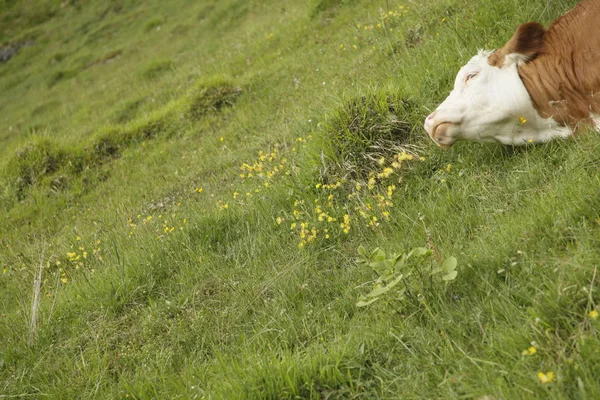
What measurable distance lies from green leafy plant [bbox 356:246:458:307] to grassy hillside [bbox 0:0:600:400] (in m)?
0.02

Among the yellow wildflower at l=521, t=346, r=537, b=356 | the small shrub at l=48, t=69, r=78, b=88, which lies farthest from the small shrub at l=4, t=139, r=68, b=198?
the small shrub at l=48, t=69, r=78, b=88

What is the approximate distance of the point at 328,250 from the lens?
178 inches

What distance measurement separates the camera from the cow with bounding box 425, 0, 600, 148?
4355 millimetres

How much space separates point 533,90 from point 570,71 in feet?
0.92

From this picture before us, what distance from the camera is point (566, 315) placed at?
107 inches

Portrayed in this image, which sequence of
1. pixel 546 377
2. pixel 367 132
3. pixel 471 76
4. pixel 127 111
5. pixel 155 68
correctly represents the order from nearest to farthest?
pixel 546 377 → pixel 471 76 → pixel 367 132 → pixel 127 111 → pixel 155 68

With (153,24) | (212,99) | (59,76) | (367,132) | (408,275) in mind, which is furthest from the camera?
(153,24)

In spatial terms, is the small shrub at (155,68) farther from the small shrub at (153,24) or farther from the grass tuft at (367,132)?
the grass tuft at (367,132)

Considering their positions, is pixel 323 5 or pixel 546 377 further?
pixel 323 5

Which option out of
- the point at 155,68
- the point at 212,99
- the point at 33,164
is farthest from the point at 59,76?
the point at 212,99

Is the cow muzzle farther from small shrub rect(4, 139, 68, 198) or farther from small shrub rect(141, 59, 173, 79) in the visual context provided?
small shrub rect(141, 59, 173, 79)

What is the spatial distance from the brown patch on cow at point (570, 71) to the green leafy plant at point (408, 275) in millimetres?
1746

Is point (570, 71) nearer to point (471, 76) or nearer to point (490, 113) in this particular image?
point (490, 113)

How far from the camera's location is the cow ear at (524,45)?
4598 mm
